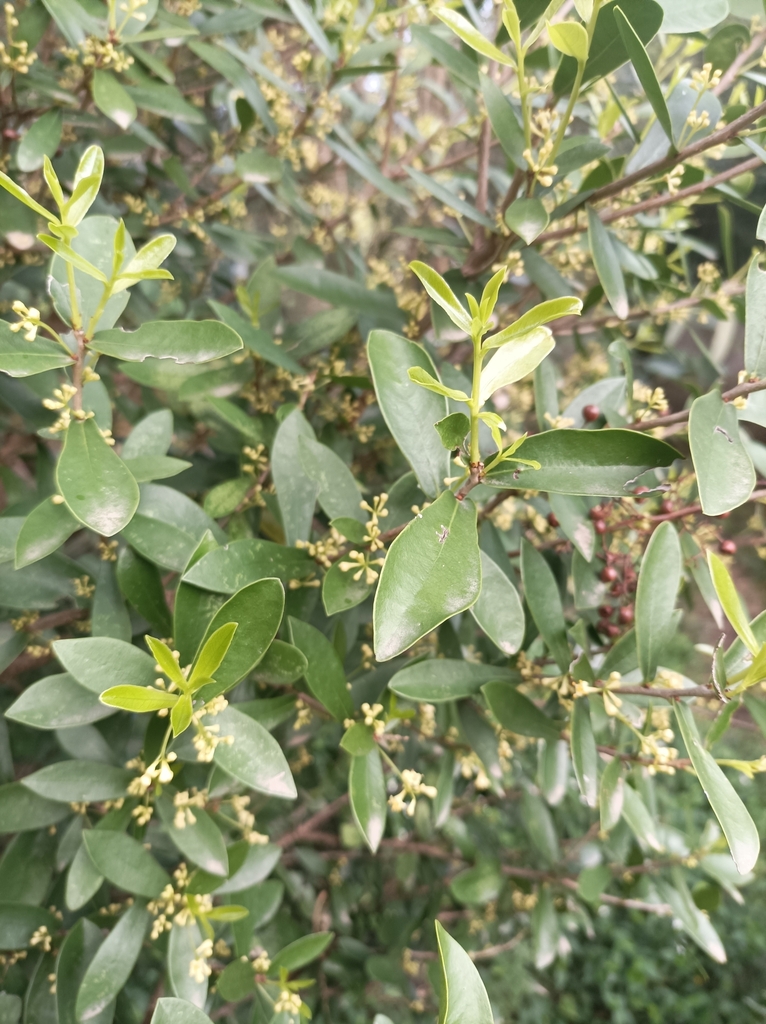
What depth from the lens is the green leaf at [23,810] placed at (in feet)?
2.42

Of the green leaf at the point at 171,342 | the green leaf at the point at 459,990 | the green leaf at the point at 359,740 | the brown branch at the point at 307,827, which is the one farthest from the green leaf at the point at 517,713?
the brown branch at the point at 307,827

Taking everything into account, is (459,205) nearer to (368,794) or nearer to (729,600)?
(729,600)

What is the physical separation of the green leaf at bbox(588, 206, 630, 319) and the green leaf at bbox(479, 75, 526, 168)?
0.12 m

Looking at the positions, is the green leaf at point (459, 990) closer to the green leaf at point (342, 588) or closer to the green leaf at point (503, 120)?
the green leaf at point (342, 588)

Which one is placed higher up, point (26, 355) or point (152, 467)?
point (26, 355)

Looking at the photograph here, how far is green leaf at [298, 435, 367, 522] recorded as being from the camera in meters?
0.69

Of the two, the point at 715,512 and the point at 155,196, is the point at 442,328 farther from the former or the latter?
the point at 155,196

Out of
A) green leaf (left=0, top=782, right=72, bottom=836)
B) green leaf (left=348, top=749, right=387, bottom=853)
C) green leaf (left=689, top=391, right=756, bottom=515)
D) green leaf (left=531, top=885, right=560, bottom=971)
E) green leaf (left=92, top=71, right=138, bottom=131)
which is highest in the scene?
green leaf (left=92, top=71, right=138, bottom=131)

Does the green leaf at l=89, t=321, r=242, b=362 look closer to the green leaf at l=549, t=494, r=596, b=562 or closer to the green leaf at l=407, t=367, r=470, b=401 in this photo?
the green leaf at l=407, t=367, r=470, b=401

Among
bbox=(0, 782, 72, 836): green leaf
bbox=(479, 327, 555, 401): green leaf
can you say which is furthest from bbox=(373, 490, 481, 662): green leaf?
bbox=(0, 782, 72, 836): green leaf

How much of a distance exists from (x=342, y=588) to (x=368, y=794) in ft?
0.69

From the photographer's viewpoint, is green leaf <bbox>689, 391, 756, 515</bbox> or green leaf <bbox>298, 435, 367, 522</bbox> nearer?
green leaf <bbox>689, 391, 756, 515</bbox>

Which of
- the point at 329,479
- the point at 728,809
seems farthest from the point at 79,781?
the point at 728,809

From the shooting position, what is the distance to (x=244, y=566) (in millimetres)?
626
